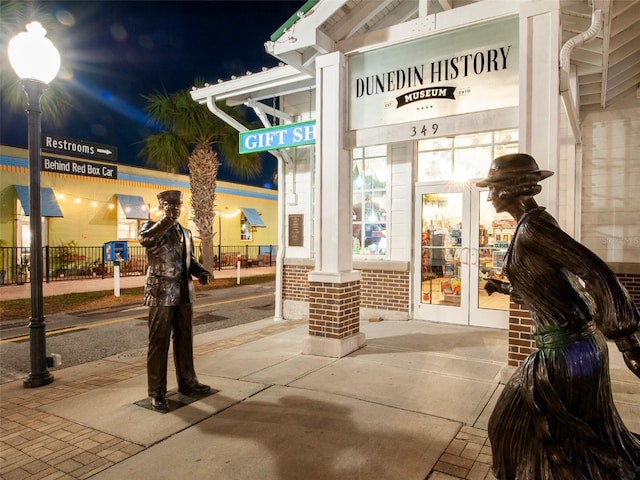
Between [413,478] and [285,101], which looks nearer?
[413,478]

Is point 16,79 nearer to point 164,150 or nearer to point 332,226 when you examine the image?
point 164,150

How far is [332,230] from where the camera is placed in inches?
230

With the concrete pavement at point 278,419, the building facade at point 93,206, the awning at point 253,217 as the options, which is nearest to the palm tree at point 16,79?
the building facade at point 93,206

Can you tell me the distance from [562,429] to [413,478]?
1244 millimetres

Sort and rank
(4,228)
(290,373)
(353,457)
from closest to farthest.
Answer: (353,457) → (290,373) → (4,228)

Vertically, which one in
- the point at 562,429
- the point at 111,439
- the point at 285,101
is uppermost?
the point at 285,101

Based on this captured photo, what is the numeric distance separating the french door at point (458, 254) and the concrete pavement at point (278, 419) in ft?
5.34

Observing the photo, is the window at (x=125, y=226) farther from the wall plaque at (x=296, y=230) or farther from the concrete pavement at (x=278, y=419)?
the concrete pavement at (x=278, y=419)

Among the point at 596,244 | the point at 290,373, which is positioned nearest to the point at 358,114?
the point at 290,373

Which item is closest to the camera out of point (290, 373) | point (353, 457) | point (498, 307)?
point (353, 457)

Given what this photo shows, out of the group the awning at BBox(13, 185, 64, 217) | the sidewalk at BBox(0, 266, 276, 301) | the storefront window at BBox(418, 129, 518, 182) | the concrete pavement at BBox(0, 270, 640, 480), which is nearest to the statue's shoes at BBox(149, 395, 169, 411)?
the concrete pavement at BBox(0, 270, 640, 480)

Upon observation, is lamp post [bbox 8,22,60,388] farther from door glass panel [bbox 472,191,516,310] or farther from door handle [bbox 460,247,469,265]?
door glass panel [bbox 472,191,516,310]

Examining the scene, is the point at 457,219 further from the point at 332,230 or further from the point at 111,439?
the point at 111,439

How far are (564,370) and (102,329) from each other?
8.55m
